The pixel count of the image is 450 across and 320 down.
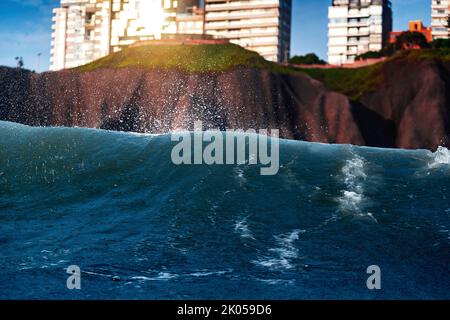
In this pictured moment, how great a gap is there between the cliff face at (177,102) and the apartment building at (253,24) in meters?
54.3

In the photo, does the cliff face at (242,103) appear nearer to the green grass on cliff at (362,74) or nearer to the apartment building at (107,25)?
the green grass on cliff at (362,74)

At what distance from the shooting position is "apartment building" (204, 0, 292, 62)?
136 metres

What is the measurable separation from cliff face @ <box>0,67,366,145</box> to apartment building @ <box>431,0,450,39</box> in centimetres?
7244

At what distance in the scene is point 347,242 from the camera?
27.4m

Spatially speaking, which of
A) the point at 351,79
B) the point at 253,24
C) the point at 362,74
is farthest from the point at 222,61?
the point at 253,24

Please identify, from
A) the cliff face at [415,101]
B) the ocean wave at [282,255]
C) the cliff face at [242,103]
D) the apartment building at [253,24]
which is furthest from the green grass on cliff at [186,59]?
the ocean wave at [282,255]

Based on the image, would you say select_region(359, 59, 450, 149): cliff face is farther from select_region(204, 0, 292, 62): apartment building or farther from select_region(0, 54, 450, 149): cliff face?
select_region(204, 0, 292, 62): apartment building

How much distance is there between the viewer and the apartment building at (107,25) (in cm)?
14162

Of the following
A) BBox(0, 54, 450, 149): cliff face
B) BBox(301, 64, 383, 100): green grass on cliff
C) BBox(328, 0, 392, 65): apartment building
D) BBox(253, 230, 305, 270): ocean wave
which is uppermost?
BBox(328, 0, 392, 65): apartment building

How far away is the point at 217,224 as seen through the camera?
97.5 ft

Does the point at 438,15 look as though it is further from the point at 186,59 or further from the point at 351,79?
the point at 186,59

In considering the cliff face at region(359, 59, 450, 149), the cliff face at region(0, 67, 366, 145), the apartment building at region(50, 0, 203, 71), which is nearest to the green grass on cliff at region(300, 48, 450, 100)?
the cliff face at region(359, 59, 450, 149)

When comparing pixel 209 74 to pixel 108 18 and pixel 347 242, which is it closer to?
pixel 347 242

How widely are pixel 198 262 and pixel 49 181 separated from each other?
1740cm
